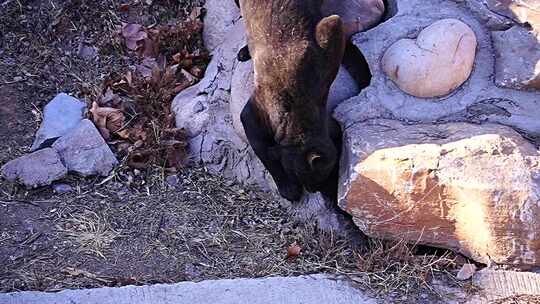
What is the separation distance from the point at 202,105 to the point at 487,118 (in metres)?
1.72

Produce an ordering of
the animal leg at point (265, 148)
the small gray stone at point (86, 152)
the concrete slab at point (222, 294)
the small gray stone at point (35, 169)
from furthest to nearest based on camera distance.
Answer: the small gray stone at point (86, 152) < the small gray stone at point (35, 169) < the animal leg at point (265, 148) < the concrete slab at point (222, 294)

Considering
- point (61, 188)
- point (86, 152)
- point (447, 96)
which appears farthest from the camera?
point (86, 152)

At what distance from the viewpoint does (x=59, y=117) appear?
5.28 m

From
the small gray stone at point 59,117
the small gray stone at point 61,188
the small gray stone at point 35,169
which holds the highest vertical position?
the small gray stone at point 35,169

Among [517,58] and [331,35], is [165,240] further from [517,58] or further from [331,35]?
[517,58]

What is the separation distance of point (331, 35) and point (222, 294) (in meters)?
1.31

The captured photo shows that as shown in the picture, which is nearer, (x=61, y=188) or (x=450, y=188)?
(x=450, y=188)

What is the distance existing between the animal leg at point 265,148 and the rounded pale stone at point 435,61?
0.72 meters

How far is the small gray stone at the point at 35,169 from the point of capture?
474 centimetres

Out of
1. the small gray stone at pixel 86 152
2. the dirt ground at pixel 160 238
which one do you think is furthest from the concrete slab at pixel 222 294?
the small gray stone at pixel 86 152

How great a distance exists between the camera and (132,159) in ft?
16.2

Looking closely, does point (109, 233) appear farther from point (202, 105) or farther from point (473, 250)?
point (473, 250)

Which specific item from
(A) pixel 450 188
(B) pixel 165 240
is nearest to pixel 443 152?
(A) pixel 450 188

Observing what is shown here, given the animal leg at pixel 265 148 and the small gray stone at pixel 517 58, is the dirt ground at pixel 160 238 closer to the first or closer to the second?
the animal leg at pixel 265 148
